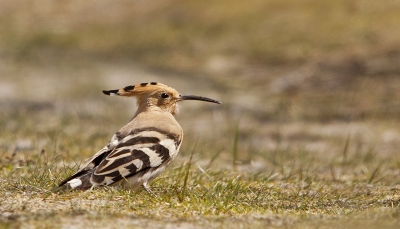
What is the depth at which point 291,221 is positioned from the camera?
323 cm

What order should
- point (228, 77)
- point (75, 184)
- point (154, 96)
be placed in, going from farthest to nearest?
point (228, 77) → point (154, 96) → point (75, 184)

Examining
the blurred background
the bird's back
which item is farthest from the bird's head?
the blurred background

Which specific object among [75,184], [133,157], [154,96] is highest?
[154,96]

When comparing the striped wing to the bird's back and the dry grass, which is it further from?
the dry grass

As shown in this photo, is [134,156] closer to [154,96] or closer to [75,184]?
[75,184]

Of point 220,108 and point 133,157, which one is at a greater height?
point 133,157

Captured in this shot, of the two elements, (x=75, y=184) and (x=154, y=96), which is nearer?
(x=75, y=184)

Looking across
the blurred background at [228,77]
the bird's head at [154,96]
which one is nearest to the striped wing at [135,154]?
the bird's head at [154,96]

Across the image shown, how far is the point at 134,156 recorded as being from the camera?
145 inches

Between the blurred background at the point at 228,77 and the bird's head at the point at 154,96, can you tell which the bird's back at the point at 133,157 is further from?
the blurred background at the point at 228,77

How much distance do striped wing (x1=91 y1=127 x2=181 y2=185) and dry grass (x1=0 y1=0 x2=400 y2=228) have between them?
0.49 feet

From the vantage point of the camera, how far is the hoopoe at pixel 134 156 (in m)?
3.53

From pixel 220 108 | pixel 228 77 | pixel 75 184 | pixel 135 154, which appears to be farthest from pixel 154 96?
pixel 228 77

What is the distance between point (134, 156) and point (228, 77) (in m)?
9.42
